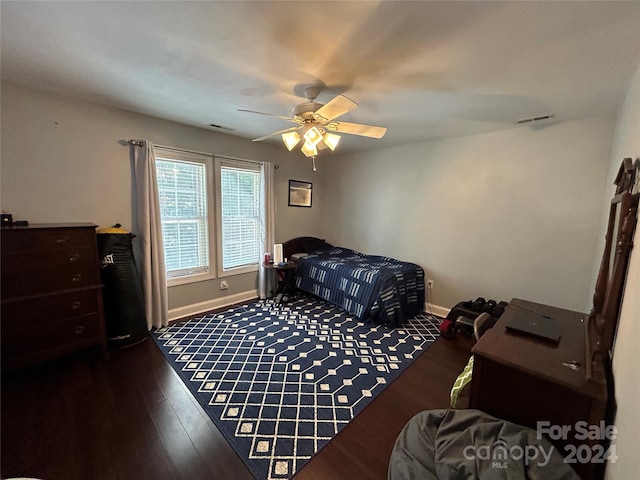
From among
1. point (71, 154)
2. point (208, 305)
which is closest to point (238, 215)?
point (208, 305)

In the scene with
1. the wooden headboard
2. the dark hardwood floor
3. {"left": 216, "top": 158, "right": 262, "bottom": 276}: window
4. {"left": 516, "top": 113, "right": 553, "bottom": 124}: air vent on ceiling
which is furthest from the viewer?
the wooden headboard

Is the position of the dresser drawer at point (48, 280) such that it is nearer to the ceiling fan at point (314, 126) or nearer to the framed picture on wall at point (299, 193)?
the ceiling fan at point (314, 126)

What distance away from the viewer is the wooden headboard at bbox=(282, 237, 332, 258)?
14.1 ft

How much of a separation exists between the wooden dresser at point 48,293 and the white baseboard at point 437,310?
3.70 meters

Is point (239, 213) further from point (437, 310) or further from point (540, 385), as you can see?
point (540, 385)

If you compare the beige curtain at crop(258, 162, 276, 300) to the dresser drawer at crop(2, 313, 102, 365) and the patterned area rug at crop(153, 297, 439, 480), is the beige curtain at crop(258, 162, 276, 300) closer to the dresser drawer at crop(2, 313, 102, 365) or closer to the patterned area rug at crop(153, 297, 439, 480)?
the patterned area rug at crop(153, 297, 439, 480)

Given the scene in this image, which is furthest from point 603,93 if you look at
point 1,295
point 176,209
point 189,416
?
point 1,295

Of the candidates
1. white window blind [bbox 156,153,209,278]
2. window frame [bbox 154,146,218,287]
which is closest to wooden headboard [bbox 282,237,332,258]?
window frame [bbox 154,146,218,287]

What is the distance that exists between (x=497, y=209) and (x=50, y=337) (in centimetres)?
449

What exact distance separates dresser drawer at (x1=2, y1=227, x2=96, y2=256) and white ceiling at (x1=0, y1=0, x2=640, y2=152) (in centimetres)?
117

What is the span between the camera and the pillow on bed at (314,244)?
4521 millimetres

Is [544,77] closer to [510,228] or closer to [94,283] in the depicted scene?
[510,228]

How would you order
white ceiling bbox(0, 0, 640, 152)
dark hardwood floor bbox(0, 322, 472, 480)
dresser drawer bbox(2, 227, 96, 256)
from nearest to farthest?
white ceiling bbox(0, 0, 640, 152) < dark hardwood floor bbox(0, 322, 472, 480) < dresser drawer bbox(2, 227, 96, 256)

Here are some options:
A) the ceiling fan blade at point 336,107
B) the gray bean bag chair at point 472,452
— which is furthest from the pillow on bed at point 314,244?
the gray bean bag chair at point 472,452
